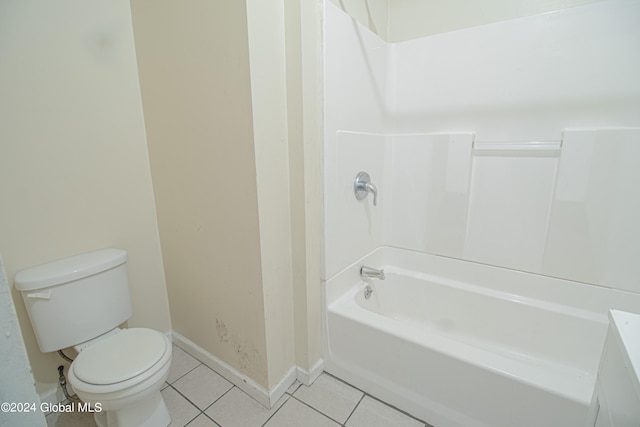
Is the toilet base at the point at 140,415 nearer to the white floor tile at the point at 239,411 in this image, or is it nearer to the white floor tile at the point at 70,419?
the white floor tile at the point at 70,419

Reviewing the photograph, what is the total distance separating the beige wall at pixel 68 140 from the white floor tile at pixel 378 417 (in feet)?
4.46

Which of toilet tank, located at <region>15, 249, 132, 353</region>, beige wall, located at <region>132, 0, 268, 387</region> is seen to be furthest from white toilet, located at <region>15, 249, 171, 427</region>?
beige wall, located at <region>132, 0, 268, 387</region>

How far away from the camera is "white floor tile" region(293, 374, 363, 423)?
1.40m

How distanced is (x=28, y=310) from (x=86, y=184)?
60 centimetres

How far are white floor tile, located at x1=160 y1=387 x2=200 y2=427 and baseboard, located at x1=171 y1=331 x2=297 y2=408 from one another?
0.21 m

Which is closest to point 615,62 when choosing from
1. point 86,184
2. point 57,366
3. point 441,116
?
point 441,116

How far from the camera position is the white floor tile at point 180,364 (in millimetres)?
1639

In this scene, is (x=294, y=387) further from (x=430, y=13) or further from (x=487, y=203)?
(x=430, y=13)

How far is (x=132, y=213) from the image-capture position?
5.37 feet

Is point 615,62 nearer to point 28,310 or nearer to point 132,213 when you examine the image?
point 132,213

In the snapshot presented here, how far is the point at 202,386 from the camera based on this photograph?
156 cm

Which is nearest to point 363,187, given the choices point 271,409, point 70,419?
point 271,409

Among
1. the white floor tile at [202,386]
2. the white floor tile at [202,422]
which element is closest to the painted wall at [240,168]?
the white floor tile at [202,386]

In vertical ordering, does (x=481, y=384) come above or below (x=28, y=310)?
below
